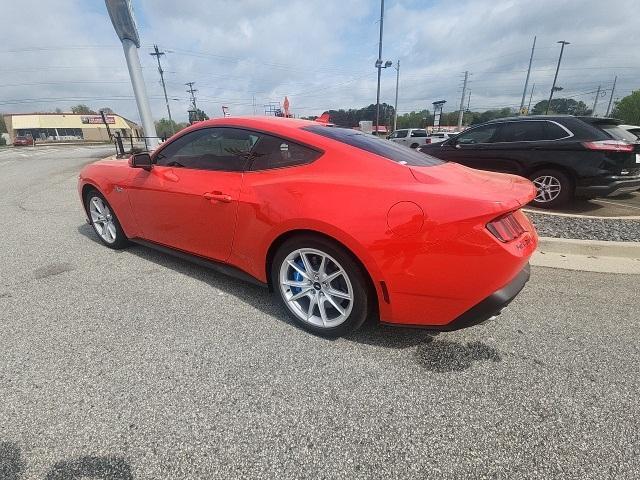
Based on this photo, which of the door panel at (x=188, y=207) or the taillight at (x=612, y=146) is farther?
the taillight at (x=612, y=146)

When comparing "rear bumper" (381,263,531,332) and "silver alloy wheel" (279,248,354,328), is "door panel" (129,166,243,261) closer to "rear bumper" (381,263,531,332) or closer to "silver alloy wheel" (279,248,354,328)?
"silver alloy wheel" (279,248,354,328)

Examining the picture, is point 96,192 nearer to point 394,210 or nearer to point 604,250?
point 394,210

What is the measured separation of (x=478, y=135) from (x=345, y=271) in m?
5.68

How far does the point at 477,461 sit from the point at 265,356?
4.20 feet

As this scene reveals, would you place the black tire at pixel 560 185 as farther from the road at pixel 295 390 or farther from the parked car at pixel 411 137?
the parked car at pixel 411 137

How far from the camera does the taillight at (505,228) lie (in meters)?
1.86

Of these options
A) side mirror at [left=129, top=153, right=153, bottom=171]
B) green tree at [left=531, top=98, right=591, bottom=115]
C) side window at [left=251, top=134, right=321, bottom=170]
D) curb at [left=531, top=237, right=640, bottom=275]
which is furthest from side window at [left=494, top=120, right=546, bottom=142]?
green tree at [left=531, top=98, right=591, bottom=115]

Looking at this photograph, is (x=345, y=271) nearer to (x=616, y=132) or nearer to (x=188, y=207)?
(x=188, y=207)

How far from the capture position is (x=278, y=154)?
2512mm

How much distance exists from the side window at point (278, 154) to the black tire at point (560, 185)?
4.83 meters

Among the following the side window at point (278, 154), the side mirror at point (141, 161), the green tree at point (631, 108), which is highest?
the side window at point (278, 154)

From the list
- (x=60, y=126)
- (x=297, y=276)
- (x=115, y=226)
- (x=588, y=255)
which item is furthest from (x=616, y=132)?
(x=60, y=126)

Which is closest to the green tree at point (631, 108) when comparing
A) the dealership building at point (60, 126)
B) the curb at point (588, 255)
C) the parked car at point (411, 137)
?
the parked car at point (411, 137)

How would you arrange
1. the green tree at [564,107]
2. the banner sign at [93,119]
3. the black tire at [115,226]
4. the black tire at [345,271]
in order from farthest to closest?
the banner sign at [93,119] < the green tree at [564,107] < the black tire at [115,226] < the black tire at [345,271]
